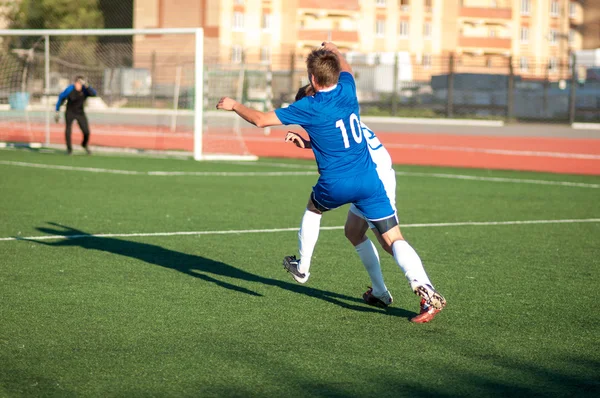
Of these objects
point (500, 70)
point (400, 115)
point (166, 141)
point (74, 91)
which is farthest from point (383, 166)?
point (500, 70)

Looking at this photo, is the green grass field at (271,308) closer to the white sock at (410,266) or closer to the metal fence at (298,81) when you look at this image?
the white sock at (410,266)

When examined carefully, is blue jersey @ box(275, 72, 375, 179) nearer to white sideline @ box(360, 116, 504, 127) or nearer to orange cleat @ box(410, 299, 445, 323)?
orange cleat @ box(410, 299, 445, 323)

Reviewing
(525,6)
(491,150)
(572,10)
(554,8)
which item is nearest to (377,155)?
(491,150)

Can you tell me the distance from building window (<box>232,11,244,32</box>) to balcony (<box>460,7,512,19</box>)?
19.2 m

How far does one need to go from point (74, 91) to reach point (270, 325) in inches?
689

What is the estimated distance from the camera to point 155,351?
5.82 m

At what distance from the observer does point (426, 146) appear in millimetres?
31062

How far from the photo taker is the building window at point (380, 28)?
7344 centimetres

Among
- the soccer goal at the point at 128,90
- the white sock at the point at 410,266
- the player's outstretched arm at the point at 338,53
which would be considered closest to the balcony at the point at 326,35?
the soccer goal at the point at 128,90

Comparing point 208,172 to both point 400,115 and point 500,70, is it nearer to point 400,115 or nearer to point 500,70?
point 400,115

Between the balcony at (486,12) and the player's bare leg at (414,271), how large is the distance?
69952 mm

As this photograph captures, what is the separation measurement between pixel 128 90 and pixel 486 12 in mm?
50777

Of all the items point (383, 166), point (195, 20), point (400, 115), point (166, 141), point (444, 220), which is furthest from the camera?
point (195, 20)

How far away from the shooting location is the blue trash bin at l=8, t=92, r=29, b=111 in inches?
1025
